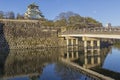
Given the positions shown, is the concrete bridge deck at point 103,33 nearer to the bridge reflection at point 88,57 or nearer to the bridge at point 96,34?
the bridge at point 96,34

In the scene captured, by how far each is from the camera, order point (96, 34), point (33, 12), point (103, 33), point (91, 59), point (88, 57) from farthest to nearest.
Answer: point (33, 12), point (96, 34), point (88, 57), point (103, 33), point (91, 59)

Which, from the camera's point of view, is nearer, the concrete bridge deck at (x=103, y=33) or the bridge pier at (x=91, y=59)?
the bridge pier at (x=91, y=59)

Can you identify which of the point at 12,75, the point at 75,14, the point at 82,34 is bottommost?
the point at 12,75

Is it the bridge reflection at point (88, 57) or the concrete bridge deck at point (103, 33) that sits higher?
the concrete bridge deck at point (103, 33)

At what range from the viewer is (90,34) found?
50.5 meters

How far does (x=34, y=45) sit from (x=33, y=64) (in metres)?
30.6

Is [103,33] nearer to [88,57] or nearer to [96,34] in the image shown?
[96,34]

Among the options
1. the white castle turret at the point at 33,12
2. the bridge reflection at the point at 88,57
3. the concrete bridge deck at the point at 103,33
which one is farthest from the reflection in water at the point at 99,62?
the white castle turret at the point at 33,12

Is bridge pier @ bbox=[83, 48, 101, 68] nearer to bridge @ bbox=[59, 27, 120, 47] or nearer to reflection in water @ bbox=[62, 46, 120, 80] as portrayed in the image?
reflection in water @ bbox=[62, 46, 120, 80]

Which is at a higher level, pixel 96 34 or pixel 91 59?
pixel 96 34

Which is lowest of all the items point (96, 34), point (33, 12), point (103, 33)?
point (96, 34)

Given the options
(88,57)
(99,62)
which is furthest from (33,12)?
(99,62)

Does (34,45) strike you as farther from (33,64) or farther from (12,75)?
(12,75)

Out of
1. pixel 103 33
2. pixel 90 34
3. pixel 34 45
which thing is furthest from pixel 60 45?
pixel 103 33
